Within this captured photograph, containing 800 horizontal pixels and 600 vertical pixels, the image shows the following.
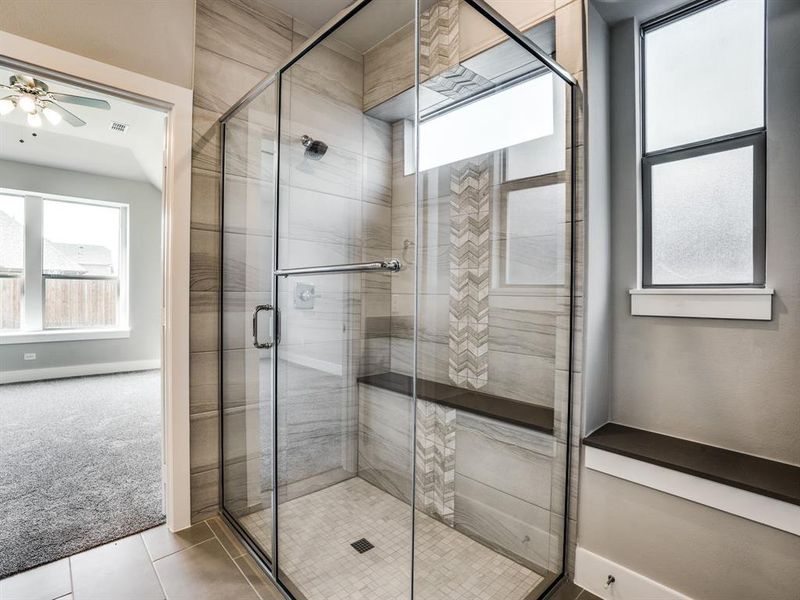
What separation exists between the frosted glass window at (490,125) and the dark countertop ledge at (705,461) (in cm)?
114

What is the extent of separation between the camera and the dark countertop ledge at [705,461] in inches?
48.0

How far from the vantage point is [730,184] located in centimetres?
150

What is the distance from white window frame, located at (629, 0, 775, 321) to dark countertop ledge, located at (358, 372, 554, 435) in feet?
1.92

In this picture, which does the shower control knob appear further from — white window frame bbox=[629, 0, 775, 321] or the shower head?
white window frame bbox=[629, 0, 775, 321]

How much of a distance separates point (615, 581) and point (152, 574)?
1802 mm

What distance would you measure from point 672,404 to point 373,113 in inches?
60.2

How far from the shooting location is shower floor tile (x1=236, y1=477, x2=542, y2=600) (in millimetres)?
1211

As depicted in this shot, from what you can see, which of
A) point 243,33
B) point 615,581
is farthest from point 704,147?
point 243,33

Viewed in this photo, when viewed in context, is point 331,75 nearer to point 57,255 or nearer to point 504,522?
point 504,522

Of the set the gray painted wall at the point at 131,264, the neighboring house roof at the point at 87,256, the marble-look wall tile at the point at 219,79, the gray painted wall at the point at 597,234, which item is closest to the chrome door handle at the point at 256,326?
the marble-look wall tile at the point at 219,79

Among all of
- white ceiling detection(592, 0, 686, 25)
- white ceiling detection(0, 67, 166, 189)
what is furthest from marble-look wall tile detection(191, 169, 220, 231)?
white ceiling detection(0, 67, 166, 189)

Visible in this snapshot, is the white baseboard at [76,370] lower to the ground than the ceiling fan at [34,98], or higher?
lower

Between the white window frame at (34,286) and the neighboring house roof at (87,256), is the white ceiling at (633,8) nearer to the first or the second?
the white window frame at (34,286)

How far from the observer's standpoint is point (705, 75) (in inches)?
61.6
